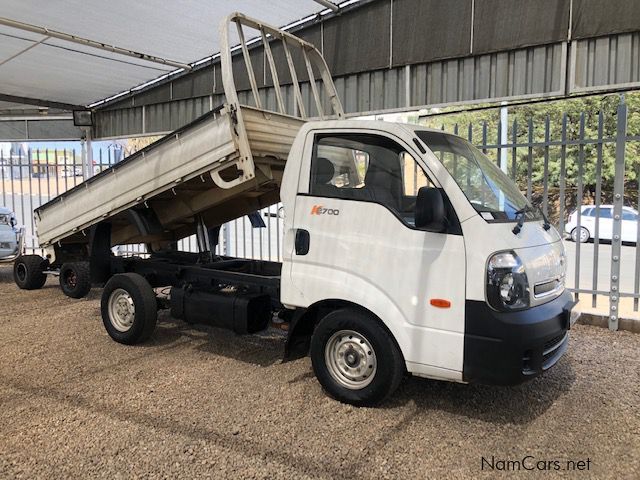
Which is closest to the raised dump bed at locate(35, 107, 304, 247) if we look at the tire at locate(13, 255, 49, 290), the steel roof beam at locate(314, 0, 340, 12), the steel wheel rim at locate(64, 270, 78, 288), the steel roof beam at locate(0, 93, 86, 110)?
the steel wheel rim at locate(64, 270, 78, 288)

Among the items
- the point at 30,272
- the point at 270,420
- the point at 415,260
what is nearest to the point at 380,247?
the point at 415,260

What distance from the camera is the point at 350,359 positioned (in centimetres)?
407

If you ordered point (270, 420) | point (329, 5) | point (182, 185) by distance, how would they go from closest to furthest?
point (270, 420) → point (182, 185) → point (329, 5)

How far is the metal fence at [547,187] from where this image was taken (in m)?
6.38

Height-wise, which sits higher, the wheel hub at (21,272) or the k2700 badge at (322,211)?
the k2700 badge at (322,211)

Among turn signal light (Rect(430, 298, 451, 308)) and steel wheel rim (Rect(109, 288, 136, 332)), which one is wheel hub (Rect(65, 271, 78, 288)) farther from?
turn signal light (Rect(430, 298, 451, 308))

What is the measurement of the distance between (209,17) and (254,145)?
4.85m

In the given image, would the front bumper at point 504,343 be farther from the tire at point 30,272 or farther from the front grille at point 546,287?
the tire at point 30,272

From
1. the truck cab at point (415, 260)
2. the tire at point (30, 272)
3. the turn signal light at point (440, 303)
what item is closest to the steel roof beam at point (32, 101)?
the tire at point (30, 272)

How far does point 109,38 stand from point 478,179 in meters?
7.47

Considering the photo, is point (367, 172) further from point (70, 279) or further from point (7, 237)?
point (7, 237)

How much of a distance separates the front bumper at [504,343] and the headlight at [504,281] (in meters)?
0.06

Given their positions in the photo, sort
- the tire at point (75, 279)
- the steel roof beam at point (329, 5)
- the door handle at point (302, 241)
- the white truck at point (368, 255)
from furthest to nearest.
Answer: the steel roof beam at point (329, 5) < the tire at point (75, 279) < the door handle at point (302, 241) < the white truck at point (368, 255)

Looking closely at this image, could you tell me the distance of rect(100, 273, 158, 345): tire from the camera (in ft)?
17.9
